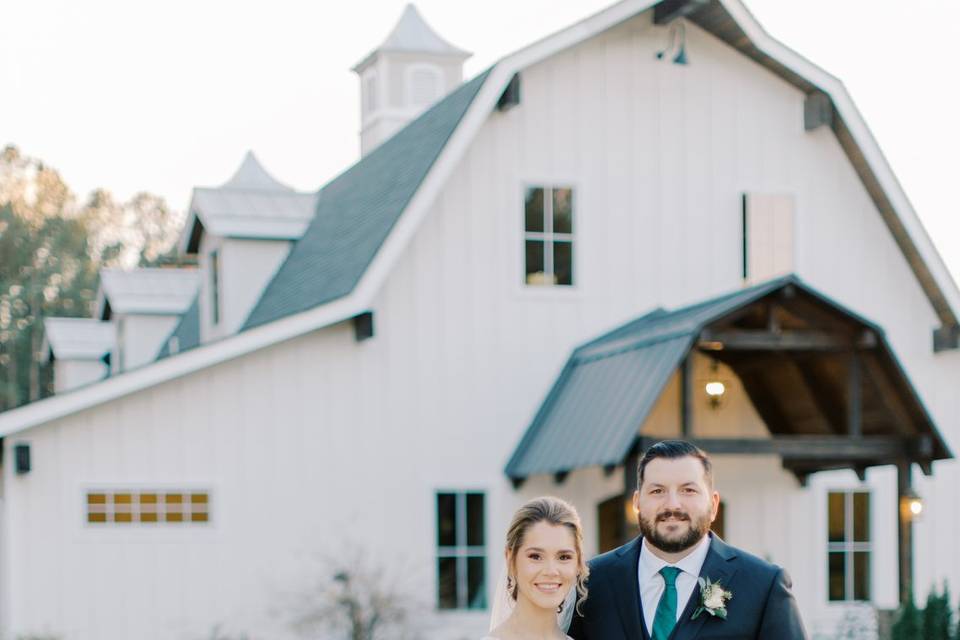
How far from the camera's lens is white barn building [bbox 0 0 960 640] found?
627 inches

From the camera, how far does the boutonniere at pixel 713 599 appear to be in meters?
5.43

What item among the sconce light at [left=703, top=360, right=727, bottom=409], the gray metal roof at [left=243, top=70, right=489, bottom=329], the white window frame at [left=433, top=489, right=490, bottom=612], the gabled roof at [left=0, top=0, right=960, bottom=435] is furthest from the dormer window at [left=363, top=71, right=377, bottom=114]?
the white window frame at [left=433, top=489, right=490, bottom=612]

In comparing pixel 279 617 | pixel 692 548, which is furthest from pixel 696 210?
pixel 692 548

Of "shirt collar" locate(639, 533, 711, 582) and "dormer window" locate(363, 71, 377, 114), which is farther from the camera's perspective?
"dormer window" locate(363, 71, 377, 114)

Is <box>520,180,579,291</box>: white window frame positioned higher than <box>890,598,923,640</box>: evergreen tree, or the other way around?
<box>520,180,579,291</box>: white window frame

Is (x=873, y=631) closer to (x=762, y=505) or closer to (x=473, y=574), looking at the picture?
(x=762, y=505)

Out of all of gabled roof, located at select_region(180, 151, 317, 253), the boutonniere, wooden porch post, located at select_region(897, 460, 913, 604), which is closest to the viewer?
the boutonniere

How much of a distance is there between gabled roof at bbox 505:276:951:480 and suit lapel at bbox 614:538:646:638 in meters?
8.69

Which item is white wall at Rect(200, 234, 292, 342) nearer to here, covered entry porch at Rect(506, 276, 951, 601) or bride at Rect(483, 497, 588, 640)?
covered entry porch at Rect(506, 276, 951, 601)

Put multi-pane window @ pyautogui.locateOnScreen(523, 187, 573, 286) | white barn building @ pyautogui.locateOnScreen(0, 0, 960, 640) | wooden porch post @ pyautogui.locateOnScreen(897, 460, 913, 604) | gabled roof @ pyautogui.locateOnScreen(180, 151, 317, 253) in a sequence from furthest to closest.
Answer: gabled roof @ pyautogui.locateOnScreen(180, 151, 317, 253) → multi-pane window @ pyautogui.locateOnScreen(523, 187, 573, 286) → white barn building @ pyautogui.locateOnScreen(0, 0, 960, 640) → wooden porch post @ pyautogui.locateOnScreen(897, 460, 913, 604)

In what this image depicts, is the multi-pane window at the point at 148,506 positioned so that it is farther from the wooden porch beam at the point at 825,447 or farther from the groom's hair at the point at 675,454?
the groom's hair at the point at 675,454

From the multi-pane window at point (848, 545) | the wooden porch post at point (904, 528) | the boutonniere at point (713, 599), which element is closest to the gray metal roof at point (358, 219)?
the wooden porch post at point (904, 528)

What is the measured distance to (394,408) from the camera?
17266 mm

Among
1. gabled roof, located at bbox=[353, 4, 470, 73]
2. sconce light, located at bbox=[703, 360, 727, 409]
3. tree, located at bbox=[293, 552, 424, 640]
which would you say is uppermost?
gabled roof, located at bbox=[353, 4, 470, 73]
